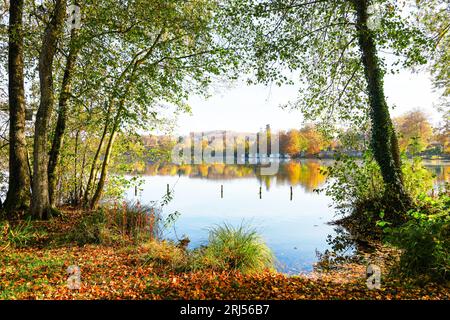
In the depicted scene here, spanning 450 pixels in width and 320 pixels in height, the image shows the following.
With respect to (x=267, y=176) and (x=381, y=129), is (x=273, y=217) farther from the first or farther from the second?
(x=267, y=176)

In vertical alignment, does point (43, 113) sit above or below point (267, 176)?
above

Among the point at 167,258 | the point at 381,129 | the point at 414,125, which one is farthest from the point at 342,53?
the point at 414,125

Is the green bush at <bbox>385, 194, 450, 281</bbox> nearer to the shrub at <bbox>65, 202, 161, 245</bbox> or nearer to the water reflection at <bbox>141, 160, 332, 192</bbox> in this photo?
the shrub at <bbox>65, 202, 161, 245</bbox>

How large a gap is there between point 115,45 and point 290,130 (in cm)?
7004

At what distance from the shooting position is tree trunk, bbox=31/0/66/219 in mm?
8109

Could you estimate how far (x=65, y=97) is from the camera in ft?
28.0

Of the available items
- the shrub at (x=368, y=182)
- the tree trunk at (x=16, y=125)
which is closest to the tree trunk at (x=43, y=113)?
the tree trunk at (x=16, y=125)

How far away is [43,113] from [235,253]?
20.5 feet

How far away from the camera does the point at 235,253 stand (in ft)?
→ 20.9

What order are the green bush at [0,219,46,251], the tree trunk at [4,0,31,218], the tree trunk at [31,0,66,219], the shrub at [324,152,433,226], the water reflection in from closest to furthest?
the green bush at [0,219,46,251], the tree trunk at [31,0,66,219], the tree trunk at [4,0,31,218], the shrub at [324,152,433,226], the water reflection

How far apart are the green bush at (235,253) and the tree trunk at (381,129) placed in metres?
5.26

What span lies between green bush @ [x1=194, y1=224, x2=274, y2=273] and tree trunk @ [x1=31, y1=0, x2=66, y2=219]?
4.76 metres

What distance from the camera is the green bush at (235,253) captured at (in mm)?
6012

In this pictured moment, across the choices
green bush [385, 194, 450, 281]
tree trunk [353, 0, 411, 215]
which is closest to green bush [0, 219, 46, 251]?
green bush [385, 194, 450, 281]
